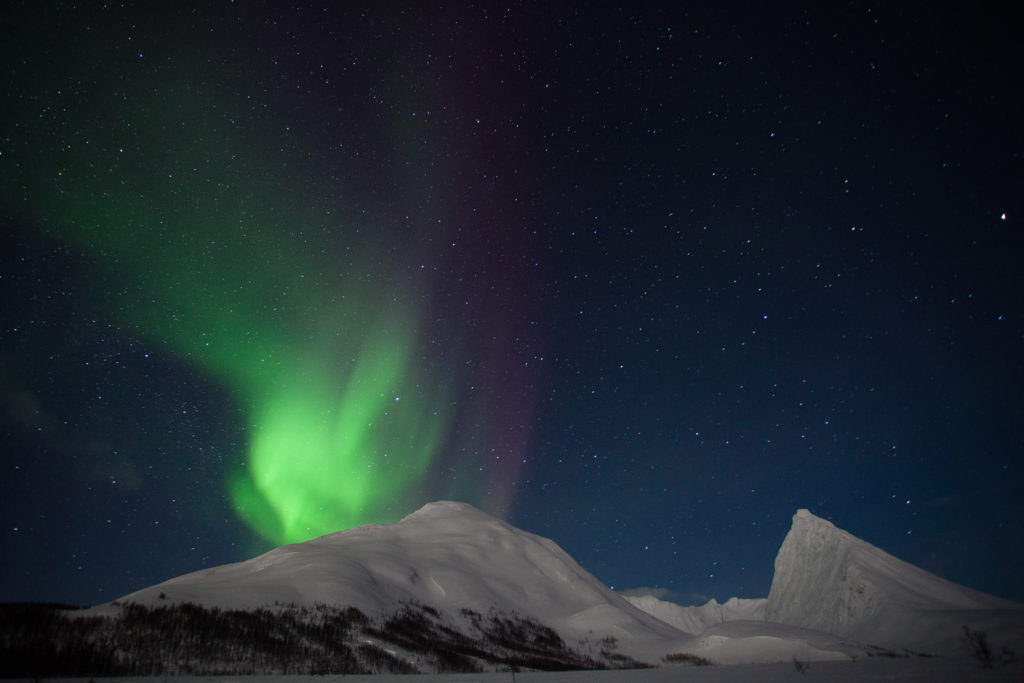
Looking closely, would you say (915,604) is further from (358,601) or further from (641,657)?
(358,601)

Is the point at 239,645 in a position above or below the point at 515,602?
above

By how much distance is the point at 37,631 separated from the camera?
186 ft

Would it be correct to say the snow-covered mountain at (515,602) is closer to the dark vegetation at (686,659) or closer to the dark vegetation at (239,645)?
the dark vegetation at (686,659)

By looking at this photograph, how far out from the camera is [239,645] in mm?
69000

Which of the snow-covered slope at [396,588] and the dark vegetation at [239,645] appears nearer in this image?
the dark vegetation at [239,645]

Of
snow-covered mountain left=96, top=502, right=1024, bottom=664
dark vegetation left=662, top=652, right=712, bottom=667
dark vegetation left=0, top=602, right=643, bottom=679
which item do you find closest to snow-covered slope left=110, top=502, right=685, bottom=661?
snow-covered mountain left=96, top=502, right=1024, bottom=664

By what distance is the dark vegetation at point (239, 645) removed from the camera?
5228cm

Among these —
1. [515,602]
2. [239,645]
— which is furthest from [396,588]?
[239,645]

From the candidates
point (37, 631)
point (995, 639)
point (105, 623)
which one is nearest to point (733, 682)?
point (37, 631)

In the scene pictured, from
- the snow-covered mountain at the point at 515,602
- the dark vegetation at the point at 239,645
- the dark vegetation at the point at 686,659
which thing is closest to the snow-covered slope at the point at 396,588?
the snow-covered mountain at the point at 515,602

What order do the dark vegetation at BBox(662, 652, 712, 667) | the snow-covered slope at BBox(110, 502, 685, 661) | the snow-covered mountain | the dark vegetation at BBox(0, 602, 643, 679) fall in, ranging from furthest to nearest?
the snow-covered slope at BBox(110, 502, 685, 661)
the snow-covered mountain
the dark vegetation at BBox(662, 652, 712, 667)
the dark vegetation at BBox(0, 602, 643, 679)

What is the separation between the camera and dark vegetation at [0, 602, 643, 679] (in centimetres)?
5228

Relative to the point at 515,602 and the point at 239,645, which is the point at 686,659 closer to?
the point at 239,645

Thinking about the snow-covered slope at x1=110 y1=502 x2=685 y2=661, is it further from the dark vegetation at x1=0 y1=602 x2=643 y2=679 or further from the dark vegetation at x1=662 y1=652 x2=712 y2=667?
the dark vegetation at x1=0 y1=602 x2=643 y2=679
